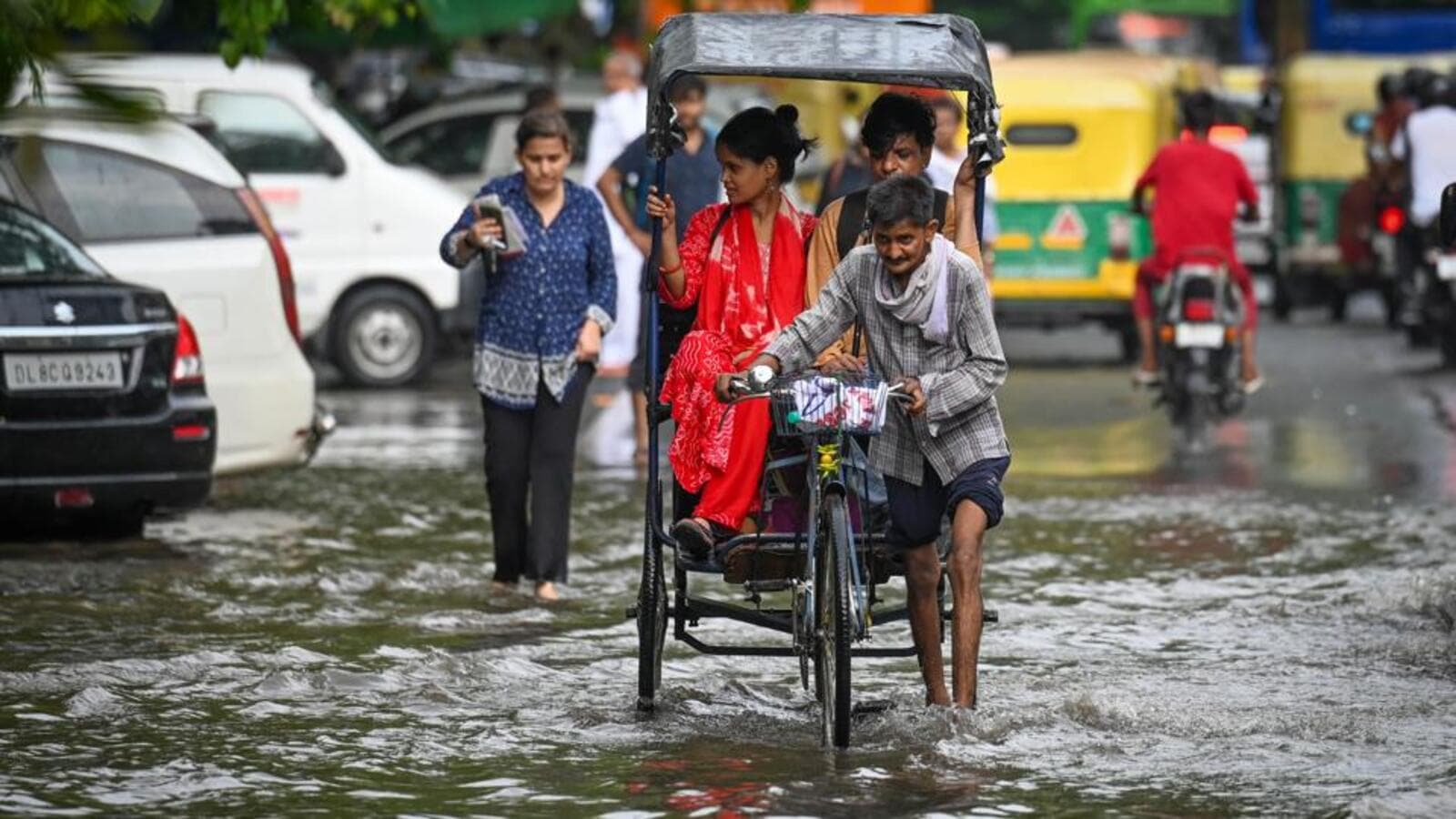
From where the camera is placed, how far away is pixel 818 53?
7434 millimetres

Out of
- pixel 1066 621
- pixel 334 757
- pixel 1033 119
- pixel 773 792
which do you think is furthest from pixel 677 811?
pixel 1033 119

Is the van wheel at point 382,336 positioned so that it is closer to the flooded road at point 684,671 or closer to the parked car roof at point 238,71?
the parked car roof at point 238,71

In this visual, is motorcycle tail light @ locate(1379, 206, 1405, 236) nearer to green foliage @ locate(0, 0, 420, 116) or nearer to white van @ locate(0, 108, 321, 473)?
white van @ locate(0, 108, 321, 473)

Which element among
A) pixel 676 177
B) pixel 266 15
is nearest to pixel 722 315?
pixel 266 15

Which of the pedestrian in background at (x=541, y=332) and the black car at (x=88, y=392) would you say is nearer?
the pedestrian in background at (x=541, y=332)

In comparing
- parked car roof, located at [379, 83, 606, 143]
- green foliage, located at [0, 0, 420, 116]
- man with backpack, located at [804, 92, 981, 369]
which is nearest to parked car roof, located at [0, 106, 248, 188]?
green foliage, located at [0, 0, 420, 116]

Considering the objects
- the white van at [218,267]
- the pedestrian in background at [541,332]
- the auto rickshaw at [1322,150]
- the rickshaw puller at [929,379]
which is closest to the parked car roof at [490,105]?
the auto rickshaw at [1322,150]

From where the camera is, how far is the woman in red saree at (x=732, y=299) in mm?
7551

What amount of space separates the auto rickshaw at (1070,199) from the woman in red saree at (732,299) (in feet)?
41.5

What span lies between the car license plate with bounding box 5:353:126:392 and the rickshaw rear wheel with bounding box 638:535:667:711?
352 cm

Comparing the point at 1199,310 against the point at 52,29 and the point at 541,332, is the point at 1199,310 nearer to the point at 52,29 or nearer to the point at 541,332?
the point at 541,332

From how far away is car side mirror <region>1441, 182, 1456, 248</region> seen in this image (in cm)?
806

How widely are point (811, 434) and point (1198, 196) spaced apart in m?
8.81

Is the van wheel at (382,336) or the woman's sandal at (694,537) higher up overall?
the woman's sandal at (694,537)
